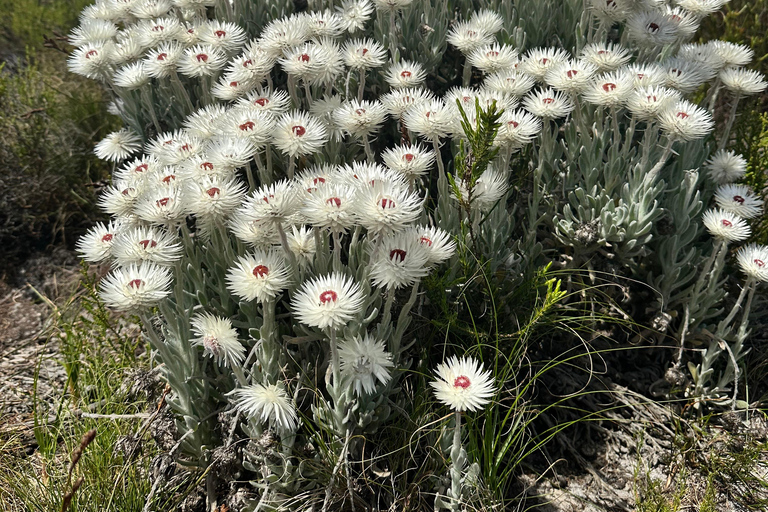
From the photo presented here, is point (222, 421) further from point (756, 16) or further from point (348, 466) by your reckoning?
point (756, 16)

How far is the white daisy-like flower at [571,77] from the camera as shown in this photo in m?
2.71

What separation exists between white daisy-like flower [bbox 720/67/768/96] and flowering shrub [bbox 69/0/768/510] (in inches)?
0.5

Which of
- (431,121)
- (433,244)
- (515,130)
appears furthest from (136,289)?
(515,130)

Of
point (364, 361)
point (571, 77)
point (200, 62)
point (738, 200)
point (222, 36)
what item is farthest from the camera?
point (222, 36)

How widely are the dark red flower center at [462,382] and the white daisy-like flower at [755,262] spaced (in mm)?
1335

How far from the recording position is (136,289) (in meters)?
1.98

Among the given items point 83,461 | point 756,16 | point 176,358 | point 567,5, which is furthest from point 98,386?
point 756,16

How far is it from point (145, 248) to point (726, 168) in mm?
2571

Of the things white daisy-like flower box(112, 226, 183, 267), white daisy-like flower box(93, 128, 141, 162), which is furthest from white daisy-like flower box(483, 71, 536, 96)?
white daisy-like flower box(93, 128, 141, 162)

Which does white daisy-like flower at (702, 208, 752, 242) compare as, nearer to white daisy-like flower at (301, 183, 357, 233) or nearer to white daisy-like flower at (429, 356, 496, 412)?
white daisy-like flower at (429, 356, 496, 412)

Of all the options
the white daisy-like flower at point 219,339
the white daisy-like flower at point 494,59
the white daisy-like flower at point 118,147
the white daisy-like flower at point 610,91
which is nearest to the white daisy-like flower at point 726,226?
the white daisy-like flower at point 610,91

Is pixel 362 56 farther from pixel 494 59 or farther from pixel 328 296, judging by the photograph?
pixel 328 296

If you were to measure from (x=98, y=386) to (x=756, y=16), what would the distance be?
191 inches

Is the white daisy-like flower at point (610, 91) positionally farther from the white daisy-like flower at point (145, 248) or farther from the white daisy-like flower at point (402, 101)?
the white daisy-like flower at point (145, 248)
